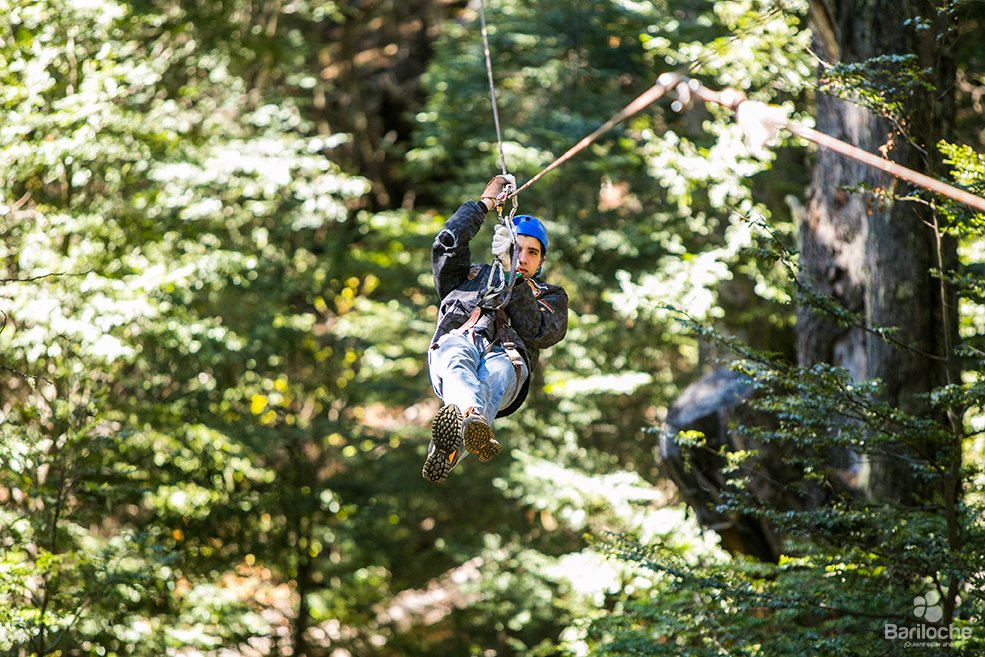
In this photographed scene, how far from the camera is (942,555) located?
17.7 feet

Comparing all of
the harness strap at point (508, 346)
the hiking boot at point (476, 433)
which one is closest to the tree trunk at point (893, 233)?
the harness strap at point (508, 346)

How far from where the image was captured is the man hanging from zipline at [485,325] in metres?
4.90

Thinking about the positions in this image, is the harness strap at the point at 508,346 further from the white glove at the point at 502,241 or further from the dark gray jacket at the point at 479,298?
the white glove at the point at 502,241

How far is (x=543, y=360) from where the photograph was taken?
13062 mm

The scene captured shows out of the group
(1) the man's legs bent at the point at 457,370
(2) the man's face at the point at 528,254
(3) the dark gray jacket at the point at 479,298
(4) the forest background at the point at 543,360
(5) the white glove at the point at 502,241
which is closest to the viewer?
(1) the man's legs bent at the point at 457,370

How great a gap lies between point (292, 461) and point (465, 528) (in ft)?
7.32

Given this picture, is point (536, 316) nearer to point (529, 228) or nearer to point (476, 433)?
point (529, 228)

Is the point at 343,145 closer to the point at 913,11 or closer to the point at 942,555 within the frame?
the point at 913,11

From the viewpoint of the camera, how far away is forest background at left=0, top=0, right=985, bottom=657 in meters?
6.06

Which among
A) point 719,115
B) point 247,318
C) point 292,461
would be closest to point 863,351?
point 719,115
